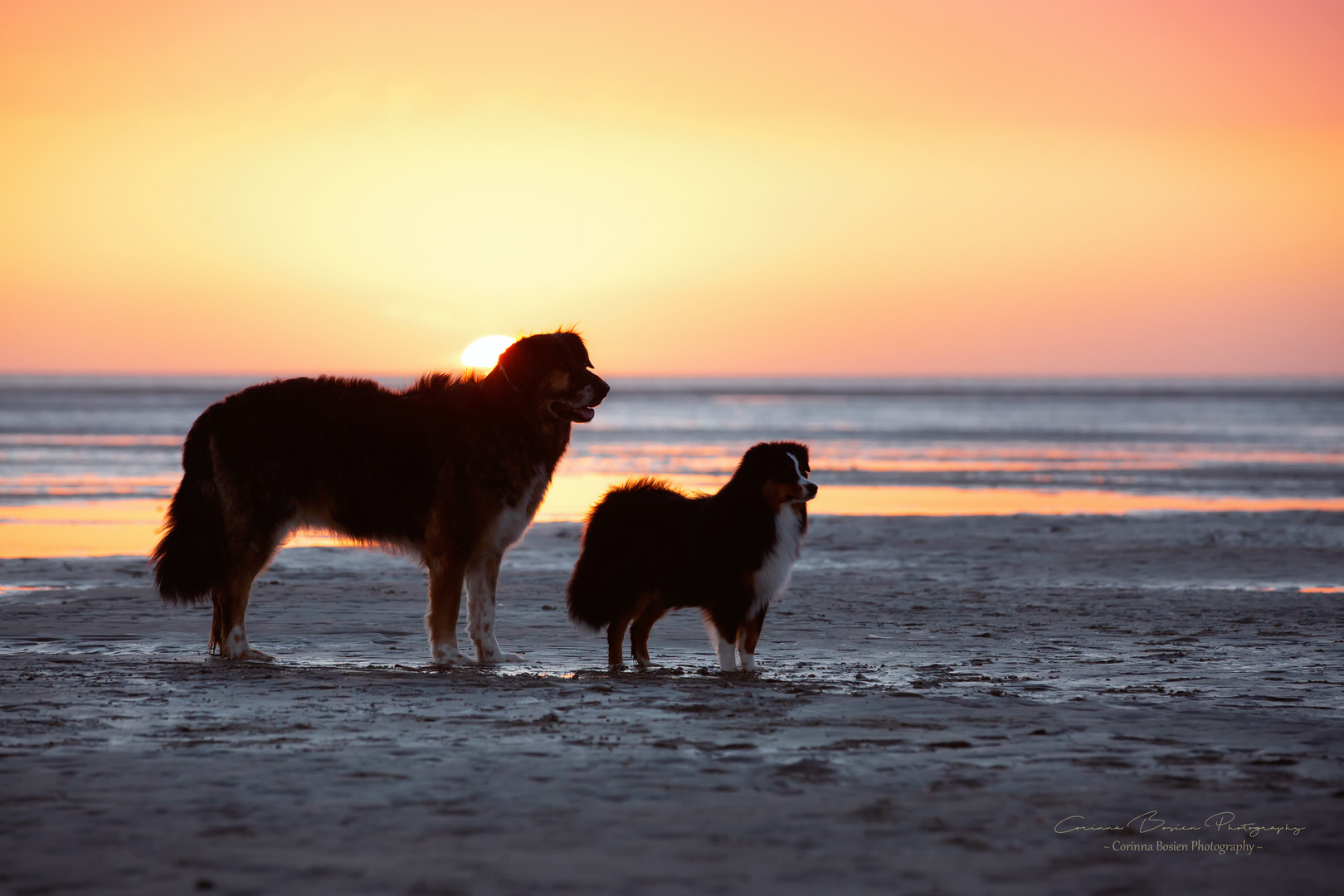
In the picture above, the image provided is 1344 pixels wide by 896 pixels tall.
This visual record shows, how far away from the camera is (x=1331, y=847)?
4105mm

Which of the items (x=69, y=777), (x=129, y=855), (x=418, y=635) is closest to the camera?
(x=129, y=855)

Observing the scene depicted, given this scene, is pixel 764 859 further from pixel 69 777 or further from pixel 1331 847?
pixel 69 777

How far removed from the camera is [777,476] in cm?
755

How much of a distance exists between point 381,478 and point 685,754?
349 cm

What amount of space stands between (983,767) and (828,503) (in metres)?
13.6

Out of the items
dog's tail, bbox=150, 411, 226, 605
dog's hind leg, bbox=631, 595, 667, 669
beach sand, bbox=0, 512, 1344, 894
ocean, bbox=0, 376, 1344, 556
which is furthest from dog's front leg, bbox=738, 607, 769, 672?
ocean, bbox=0, 376, 1344, 556

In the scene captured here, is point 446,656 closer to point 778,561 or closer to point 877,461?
point 778,561

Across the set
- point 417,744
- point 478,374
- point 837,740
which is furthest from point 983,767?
point 478,374

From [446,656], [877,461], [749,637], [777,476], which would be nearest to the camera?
[749,637]

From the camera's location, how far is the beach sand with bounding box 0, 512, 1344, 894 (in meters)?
3.90

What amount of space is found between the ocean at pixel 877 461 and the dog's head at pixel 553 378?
2.52 m

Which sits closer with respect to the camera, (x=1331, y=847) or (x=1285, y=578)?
(x=1331, y=847)

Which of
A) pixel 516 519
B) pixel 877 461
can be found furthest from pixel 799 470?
pixel 877 461

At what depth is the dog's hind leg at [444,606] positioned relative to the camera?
7.70m
